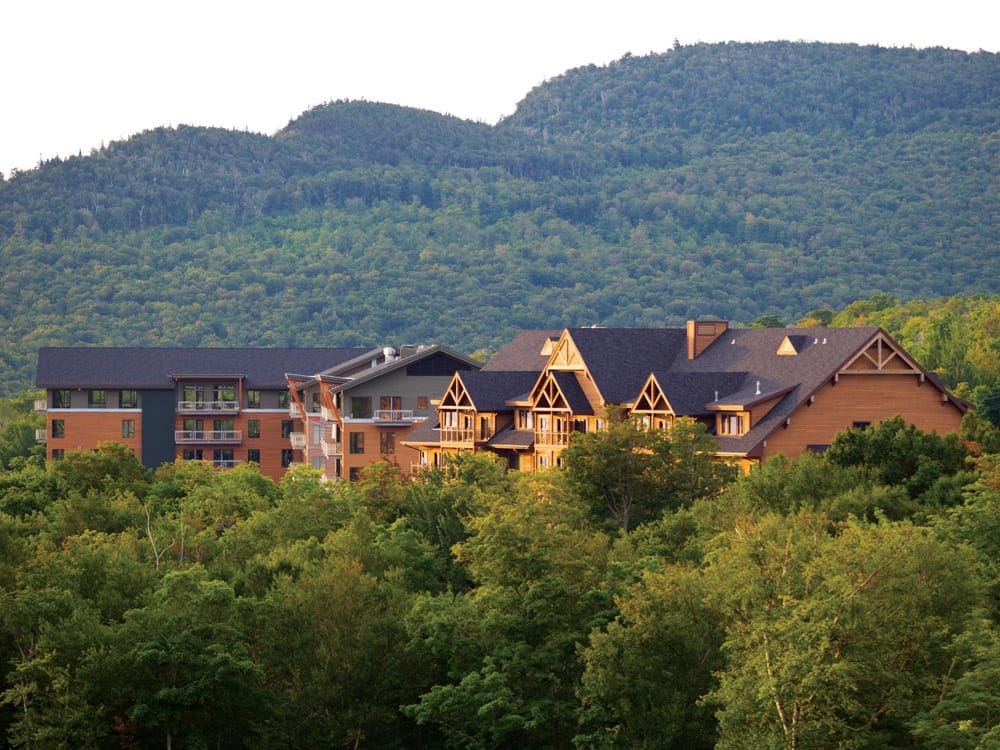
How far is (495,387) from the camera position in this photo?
10006cm

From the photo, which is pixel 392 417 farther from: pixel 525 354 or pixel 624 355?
pixel 624 355

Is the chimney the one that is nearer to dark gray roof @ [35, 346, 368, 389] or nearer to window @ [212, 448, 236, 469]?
dark gray roof @ [35, 346, 368, 389]

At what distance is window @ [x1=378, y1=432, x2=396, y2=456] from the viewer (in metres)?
120

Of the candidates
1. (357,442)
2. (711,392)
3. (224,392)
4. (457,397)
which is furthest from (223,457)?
(711,392)

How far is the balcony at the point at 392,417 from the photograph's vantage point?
120 meters

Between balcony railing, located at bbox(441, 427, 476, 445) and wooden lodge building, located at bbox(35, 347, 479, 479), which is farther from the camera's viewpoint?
wooden lodge building, located at bbox(35, 347, 479, 479)

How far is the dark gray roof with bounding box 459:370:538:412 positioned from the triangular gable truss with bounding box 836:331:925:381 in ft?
68.6

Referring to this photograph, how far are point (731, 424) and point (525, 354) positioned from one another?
3135cm

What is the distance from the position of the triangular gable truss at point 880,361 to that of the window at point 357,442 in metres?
43.1

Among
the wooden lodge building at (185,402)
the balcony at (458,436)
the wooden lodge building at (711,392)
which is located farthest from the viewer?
the wooden lodge building at (185,402)

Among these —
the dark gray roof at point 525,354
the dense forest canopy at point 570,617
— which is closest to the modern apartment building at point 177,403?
the dark gray roof at point 525,354

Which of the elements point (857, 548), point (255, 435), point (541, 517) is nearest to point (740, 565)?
point (857, 548)

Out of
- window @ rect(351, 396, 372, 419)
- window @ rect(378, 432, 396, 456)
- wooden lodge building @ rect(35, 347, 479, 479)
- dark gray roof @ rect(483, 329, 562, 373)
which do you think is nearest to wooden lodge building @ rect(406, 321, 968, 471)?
dark gray roof @ rect(483, 329, 562, 373)

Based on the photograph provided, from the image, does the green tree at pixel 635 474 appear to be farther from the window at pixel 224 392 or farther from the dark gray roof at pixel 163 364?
the window at pixel 224 392
